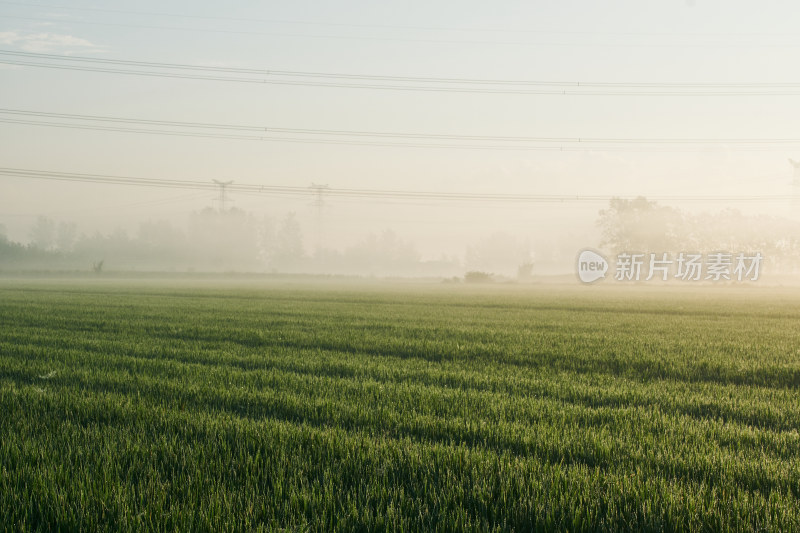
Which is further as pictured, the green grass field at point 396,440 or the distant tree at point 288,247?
the distant tree at point 288,247

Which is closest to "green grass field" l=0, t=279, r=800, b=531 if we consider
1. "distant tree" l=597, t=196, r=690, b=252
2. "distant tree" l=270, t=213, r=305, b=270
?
"distant tree" l=597, t=196, r=690, b=252

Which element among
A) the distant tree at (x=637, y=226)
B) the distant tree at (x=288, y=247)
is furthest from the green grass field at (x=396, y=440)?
the distant tree at (x=288, y=247)

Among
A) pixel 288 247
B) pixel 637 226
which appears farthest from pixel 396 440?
pixel 288 247

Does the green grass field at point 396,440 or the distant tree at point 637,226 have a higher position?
the distant tree at point 637,226

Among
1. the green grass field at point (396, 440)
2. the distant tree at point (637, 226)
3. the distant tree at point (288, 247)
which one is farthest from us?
the distant tree at point (288, 247)

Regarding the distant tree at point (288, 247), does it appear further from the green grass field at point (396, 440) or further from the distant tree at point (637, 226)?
the green grass field at point (396, 440)

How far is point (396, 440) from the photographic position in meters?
5.11

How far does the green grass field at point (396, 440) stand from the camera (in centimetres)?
362

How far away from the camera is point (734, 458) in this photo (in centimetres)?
478

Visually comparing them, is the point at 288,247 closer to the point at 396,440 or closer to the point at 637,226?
the point at 637,226

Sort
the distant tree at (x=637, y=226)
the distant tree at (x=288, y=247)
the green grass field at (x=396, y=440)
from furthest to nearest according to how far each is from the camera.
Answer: the distant tree at (x=288, y=247) → the distant tree at (x=637, y=226) → the green grass field at (x=396, y=440)

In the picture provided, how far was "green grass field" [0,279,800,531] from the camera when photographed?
11.9ft

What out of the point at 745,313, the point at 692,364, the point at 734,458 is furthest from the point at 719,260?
the point at 734,458

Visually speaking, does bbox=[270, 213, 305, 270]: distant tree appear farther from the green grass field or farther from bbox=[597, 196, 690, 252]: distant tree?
the green grass field
